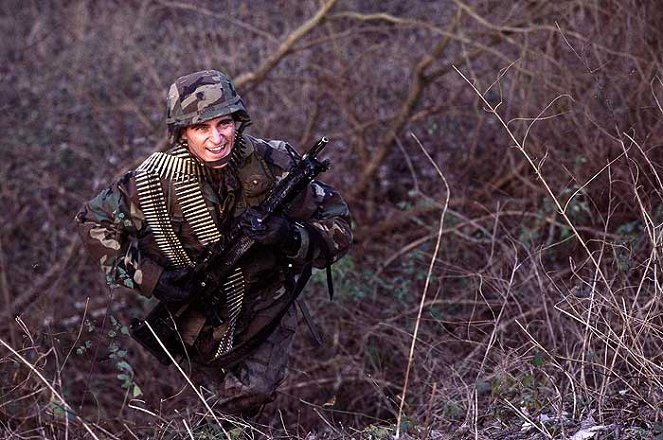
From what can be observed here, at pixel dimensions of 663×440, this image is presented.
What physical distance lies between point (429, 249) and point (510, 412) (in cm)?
278

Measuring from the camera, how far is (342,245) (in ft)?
14.2

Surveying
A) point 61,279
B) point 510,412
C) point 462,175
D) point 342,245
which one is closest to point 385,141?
point 462,175

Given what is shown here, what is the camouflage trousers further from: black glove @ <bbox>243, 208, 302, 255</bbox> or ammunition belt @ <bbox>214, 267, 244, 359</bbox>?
black glove @ <bbox>243, 208, 302, 255</bbox>

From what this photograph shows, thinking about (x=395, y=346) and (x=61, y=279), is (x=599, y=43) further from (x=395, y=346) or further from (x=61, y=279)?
(x=61, y=279)

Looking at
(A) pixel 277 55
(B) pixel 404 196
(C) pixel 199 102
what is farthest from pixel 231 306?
(B) pixel 404 196

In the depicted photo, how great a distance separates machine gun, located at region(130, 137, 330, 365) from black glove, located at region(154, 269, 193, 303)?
34 mm

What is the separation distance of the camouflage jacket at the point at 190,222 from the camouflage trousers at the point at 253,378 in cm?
38

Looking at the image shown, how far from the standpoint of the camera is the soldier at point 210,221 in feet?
13.3

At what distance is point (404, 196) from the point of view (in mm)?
7805

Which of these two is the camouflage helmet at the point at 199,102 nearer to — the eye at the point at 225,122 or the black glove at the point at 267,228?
the eye at the point at 225,122

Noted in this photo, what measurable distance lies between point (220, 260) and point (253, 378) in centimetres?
60

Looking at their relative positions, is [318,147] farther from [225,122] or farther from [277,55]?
[277,55]

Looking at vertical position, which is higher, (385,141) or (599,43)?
(599,43)

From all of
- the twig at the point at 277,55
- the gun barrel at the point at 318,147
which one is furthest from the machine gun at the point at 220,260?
the twig at the point at 277,55
